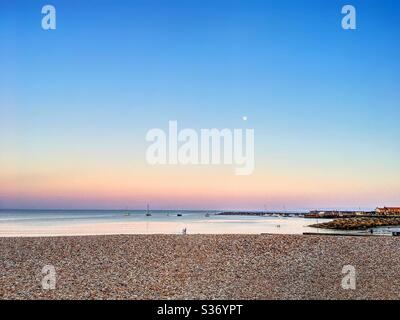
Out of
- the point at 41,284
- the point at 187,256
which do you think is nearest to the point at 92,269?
the point at 41,284

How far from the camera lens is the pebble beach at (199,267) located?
1342 centimetres

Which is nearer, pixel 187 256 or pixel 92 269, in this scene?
pixel 92 269

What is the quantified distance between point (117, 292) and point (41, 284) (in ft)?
9.07

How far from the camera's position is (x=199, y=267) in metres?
16.7

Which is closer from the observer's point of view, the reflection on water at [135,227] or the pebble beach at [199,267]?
the pebble beach at [199,267]

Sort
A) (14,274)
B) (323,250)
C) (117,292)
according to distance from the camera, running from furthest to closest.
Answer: (323,250)
(14,274)
(117,292)

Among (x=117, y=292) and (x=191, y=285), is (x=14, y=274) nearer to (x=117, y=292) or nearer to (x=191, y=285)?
(x=117, y=292)

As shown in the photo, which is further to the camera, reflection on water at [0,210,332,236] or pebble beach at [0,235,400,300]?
reflection on water at [0,210,332,236]

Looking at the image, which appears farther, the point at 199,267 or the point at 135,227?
the point at 135,227

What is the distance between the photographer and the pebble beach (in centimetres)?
1342
